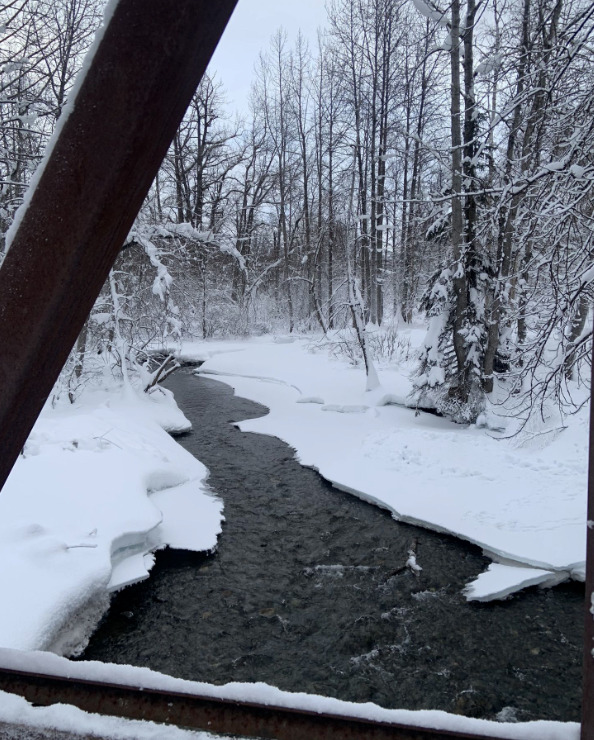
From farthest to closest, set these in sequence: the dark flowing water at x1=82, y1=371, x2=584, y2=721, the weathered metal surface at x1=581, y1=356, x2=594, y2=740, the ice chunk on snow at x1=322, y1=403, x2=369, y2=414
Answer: the ice chunk on snow at x1=322, y1=403, x2=369, y2=414 < the dark flowing water at x1=82, y1=371, x2=584, y2=721 < the weathered metal surface at x1=581, y1=356, x2=594, y2=740

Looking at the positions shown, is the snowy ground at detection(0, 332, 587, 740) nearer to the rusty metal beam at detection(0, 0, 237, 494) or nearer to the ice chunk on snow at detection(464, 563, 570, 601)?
the ice chunk on snow at detection(464, 563, 570, 601)

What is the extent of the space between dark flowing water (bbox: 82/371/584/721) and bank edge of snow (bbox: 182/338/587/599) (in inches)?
14.1

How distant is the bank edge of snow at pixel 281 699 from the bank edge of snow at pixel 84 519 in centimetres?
346

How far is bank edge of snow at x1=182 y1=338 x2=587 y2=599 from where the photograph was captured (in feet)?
20.8

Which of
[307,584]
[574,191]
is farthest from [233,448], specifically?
[574,191]

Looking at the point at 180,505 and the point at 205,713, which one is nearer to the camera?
the point at 205,713

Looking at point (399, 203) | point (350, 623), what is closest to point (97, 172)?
point (350, 623)

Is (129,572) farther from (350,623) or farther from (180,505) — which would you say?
(350,623)

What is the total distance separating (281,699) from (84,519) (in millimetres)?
5545

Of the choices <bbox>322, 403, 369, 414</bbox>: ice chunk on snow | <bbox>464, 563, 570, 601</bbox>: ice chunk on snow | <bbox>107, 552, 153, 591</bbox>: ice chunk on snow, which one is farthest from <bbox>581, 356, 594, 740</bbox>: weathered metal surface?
<bbox>322, 403, 369, 414</bbox>: ice chunk on snow

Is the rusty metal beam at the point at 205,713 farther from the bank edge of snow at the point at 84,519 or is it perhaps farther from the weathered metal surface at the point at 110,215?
the bank edge of snow at the point at 84,519

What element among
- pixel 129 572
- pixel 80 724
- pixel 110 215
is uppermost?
pixel 110 215

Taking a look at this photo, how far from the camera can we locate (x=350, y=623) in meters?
5.15

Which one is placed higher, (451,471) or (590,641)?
(590,641)
